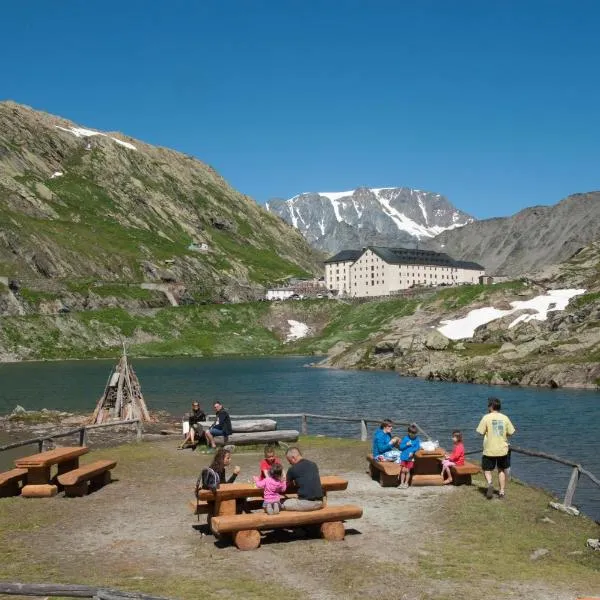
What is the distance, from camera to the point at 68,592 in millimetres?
12312

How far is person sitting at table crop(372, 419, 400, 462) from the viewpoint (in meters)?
25.2

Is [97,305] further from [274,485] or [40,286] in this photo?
[274,485]

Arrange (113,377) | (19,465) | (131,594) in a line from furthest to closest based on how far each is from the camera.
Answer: (113,377) < (19,465) < (131,594)

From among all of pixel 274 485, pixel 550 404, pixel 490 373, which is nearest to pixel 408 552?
pixel 274 485

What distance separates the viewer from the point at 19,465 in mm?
22891

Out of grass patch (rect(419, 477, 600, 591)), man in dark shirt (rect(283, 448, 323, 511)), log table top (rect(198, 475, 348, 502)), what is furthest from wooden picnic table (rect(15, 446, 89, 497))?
grass patch (rect(419, 477, 600, 591))

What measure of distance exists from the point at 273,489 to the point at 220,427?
15.2 metres

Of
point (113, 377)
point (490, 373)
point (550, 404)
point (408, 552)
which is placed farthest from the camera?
point (490, 373)

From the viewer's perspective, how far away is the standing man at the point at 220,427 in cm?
3238

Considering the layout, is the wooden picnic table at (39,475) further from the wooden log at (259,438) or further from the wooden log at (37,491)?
the wooden log at (259,438)

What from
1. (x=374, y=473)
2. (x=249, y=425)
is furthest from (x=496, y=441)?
(x=249, y=425)

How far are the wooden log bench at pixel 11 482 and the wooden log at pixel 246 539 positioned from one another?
9.67 metres

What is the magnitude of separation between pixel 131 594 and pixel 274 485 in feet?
21.5

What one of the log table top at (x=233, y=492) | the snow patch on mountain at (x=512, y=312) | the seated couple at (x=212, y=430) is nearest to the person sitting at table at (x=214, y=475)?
the log table top at (x=233, y=492)
